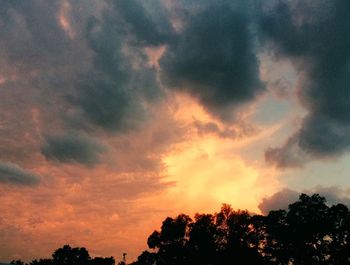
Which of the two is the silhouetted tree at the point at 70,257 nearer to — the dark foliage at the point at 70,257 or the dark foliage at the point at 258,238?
the dark foliage at the point at 70,257

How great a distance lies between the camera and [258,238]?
79562 mm

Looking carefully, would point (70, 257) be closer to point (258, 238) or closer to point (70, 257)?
point (70, 257)

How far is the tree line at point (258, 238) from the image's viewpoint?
2714 inches

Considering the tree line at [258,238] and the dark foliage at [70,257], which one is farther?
the dark foliage at [70,257]

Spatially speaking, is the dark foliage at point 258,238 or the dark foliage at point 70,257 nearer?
the dark foliage at point 258,238

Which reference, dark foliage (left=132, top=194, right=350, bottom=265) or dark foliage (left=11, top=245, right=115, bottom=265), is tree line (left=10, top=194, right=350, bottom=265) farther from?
dark foliage (left=11, top=245, right=115, bottom=265)

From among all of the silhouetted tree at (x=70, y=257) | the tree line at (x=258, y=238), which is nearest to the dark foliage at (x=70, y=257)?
the silhouetted tree at (x=70, y=257)

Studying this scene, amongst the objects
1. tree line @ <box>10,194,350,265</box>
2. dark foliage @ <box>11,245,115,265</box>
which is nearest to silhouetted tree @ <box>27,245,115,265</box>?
dark foliage @ <box>11,245,115,265</box>

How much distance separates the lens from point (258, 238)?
261ft

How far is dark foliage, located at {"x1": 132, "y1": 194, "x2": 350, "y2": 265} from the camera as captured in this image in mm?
68938

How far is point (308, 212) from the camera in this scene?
70.6 m

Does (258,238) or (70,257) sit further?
(70,257)

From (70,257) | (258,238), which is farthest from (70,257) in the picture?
(258,238)

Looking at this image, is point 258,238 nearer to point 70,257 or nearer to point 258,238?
point 258,238
